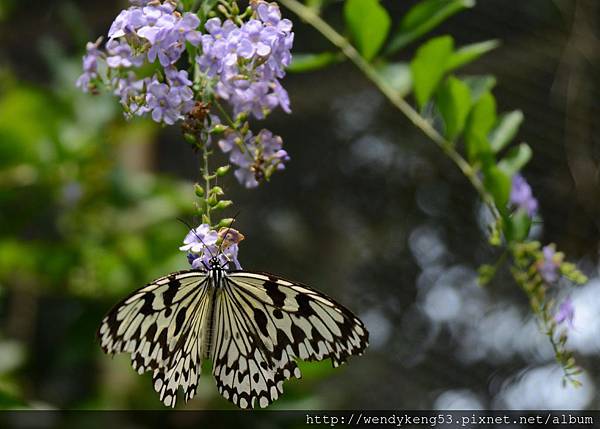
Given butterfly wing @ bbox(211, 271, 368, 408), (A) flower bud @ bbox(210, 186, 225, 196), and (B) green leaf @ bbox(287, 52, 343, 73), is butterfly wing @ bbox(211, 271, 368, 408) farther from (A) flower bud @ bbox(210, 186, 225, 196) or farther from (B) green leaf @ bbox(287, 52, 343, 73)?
(B) green leaf @ bbox(287, 52, 343, 73)

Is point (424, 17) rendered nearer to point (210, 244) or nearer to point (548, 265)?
point (548, 265)

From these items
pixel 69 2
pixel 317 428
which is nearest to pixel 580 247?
pixel 317 428

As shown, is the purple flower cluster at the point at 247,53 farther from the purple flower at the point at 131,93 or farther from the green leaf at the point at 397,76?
the green leaf at the point at 397,76

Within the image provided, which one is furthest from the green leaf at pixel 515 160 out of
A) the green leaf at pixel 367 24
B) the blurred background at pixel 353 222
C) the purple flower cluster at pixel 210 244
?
the blurred background at pixel 353 222

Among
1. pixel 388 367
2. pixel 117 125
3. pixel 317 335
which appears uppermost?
pixel 117 125

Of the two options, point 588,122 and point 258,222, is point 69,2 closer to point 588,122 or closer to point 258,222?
point 258,222

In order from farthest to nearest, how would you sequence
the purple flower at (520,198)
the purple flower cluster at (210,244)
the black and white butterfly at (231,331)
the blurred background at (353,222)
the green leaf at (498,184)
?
the blurred background at (353,222)
the purple flower at (520,198)
the green leaf at (498,184)
the black and white butterfly at (231,331)
the purple flower cluster at (210,244)

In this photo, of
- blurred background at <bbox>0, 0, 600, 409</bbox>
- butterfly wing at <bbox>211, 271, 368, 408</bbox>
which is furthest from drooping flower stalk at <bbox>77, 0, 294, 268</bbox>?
blurred background at <bbox>0, 0, 600, 409</bbox>
